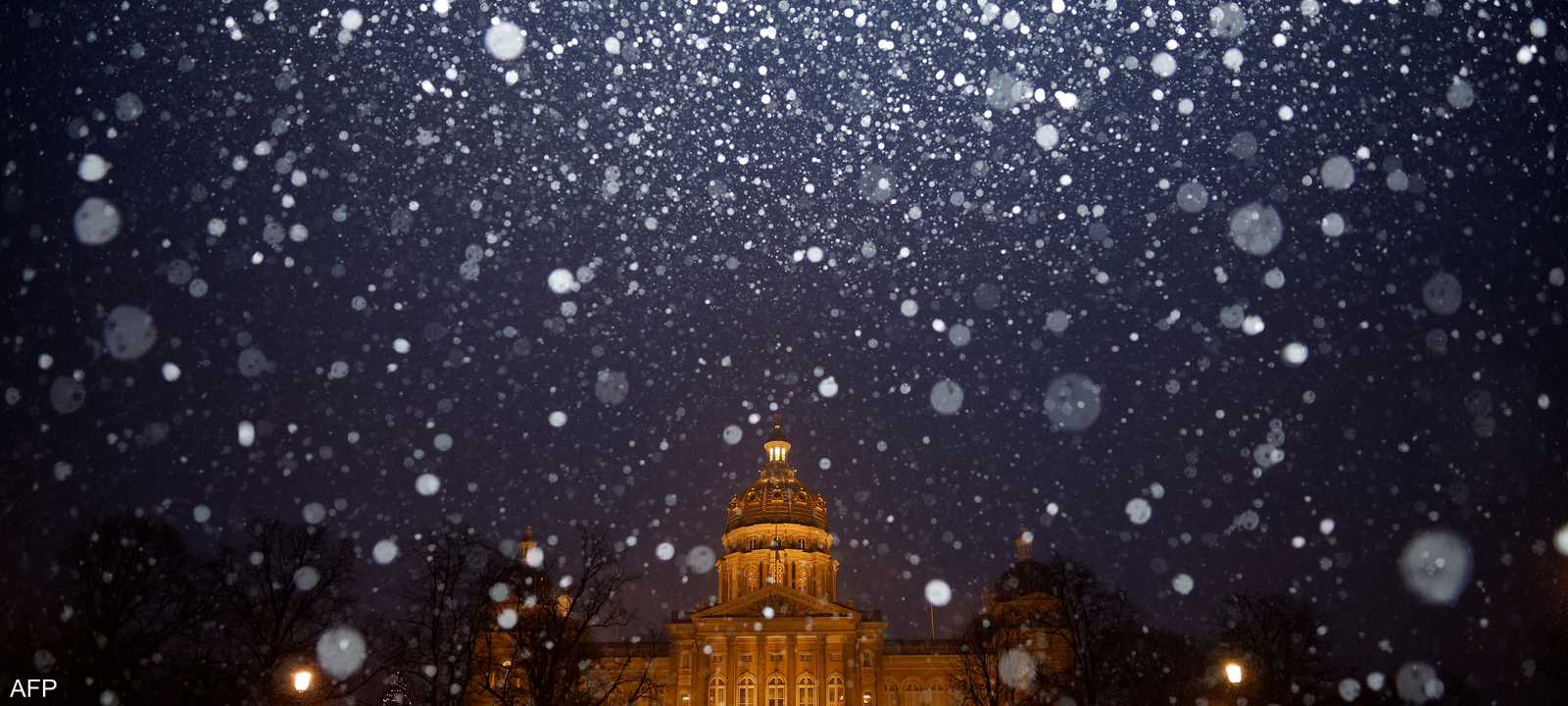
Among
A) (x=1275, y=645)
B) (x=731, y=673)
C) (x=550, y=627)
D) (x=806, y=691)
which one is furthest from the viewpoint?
(x=731, y=673)

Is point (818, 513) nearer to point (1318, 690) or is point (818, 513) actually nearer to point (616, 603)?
point (1318, 690)

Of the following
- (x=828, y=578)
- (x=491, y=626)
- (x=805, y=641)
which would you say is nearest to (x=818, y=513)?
(x=828, y=578)

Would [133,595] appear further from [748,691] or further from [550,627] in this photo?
[748,691]

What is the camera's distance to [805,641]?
75812 mm

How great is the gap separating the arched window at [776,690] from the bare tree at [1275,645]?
3641 cm

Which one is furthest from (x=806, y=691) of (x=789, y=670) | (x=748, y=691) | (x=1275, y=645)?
(x=1275, y=645)

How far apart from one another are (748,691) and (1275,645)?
40.1 meters

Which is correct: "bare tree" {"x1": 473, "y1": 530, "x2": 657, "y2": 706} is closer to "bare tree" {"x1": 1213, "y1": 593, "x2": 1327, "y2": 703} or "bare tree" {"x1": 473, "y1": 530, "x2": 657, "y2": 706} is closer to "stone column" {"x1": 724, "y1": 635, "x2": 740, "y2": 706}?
"bare tree" {"x1": 1213, "y1": 593, "x2": 1327, "y2": 703}

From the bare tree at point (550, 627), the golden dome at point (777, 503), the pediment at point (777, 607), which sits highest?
the golden dome at point (777, 503)

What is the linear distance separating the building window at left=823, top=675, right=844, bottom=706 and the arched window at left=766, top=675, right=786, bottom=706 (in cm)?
323

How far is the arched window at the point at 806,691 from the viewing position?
74.4 meters

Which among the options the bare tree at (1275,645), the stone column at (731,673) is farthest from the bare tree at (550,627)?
the stone column at (731,673)

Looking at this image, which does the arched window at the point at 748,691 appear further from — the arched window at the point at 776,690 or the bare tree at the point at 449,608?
the bare tree at the point at 449,608

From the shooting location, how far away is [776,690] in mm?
74750
